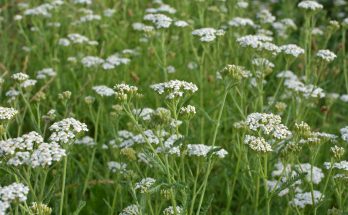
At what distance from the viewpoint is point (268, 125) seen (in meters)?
3.48

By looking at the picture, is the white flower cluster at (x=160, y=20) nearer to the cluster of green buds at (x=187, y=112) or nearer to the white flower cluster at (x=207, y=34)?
the white flower cluster at (x=207, y=34)

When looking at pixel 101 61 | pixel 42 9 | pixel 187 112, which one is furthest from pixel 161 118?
pixel 42 9

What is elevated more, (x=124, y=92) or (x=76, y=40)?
(x=124, y=92)

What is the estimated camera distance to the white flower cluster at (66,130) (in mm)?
3137

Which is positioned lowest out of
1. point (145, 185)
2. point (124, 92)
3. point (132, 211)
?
point (132, 211)

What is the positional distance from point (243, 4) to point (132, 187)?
3706mm

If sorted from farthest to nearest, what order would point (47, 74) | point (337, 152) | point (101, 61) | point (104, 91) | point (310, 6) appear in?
point (47, 74) → point (101, 61) → point (310, 6) → point (104, 91) → point (337, 152)

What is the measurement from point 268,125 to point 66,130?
3.90 ft

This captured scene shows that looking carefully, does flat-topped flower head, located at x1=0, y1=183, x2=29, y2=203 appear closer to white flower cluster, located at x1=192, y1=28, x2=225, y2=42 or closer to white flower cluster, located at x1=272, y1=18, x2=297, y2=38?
white flower cluster, located at x1=192, y1=28, x2=225, y2=42

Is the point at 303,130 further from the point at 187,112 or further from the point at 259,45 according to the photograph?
the point at 259,45

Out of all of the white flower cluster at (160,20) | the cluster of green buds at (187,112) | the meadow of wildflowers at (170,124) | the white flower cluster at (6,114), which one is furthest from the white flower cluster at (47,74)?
the cluster of green buds at (187,112)

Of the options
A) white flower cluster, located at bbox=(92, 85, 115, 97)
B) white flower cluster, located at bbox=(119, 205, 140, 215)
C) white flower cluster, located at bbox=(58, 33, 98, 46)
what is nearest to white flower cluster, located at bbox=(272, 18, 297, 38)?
white flower cluster, located at bbox=(58, 33, 98, 46)

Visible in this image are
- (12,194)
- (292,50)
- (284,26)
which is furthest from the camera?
(284,26)

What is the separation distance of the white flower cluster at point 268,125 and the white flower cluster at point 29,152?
3.94ft
